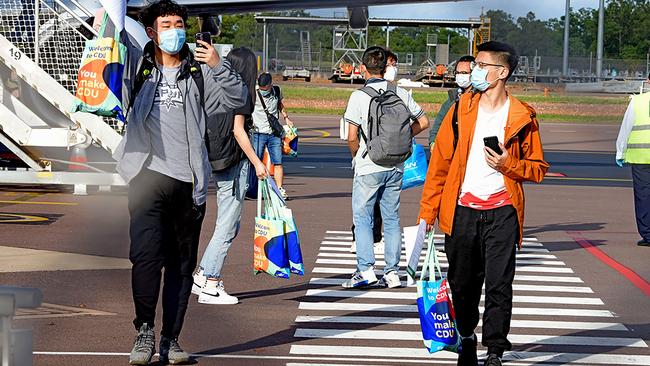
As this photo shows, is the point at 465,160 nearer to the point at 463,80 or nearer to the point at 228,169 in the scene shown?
the point at 228,169

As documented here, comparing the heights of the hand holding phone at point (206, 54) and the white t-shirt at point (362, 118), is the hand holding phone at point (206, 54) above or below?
above

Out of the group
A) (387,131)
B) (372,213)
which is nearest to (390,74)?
(387,131)

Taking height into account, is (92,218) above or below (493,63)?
below

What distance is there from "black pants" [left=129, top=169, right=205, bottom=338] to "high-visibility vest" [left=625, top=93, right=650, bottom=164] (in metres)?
7.42

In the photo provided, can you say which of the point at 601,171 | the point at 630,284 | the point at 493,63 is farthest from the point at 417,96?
the point at 493,63

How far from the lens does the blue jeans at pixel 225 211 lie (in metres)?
8.70

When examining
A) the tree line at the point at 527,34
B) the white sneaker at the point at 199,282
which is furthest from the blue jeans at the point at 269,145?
the tree line at the point at 527,34

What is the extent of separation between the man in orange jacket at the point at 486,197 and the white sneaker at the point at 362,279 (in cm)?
300

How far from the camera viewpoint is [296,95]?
54.0 m

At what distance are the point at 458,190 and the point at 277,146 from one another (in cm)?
883

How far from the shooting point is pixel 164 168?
675 centimetres

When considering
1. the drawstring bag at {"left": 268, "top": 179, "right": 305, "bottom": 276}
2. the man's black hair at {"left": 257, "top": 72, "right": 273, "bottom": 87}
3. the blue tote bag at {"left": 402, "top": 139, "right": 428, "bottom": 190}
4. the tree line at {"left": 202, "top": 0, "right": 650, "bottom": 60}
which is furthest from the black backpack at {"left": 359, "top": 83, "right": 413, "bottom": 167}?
the tree line at {"left": 202, "top": 0, "right": 650, "bottom": 60}

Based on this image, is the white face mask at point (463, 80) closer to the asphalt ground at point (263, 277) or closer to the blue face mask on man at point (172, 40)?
the asphalt ground at point (263, 277)

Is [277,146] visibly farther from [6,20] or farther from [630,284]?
[630,284]
